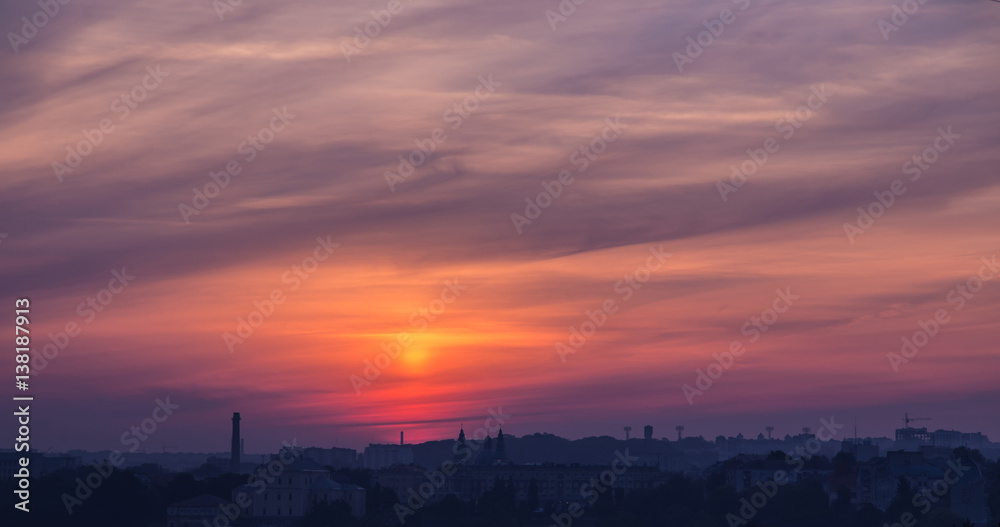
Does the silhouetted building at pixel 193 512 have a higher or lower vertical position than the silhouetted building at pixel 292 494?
lower

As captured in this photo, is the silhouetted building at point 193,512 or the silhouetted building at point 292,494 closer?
the silhouetted building at point 193,512

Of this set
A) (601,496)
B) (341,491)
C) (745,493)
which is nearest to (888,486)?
(745,493)

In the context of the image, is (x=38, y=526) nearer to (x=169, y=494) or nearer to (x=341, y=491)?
(x=169, y=494)

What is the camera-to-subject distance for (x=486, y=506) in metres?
138

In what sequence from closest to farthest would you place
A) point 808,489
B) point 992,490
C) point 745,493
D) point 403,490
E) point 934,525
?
1. point 934,525
2. point 992,490
3. point 808,489
4. point 745,493
5. point 403,490

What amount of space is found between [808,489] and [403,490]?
263 feet
